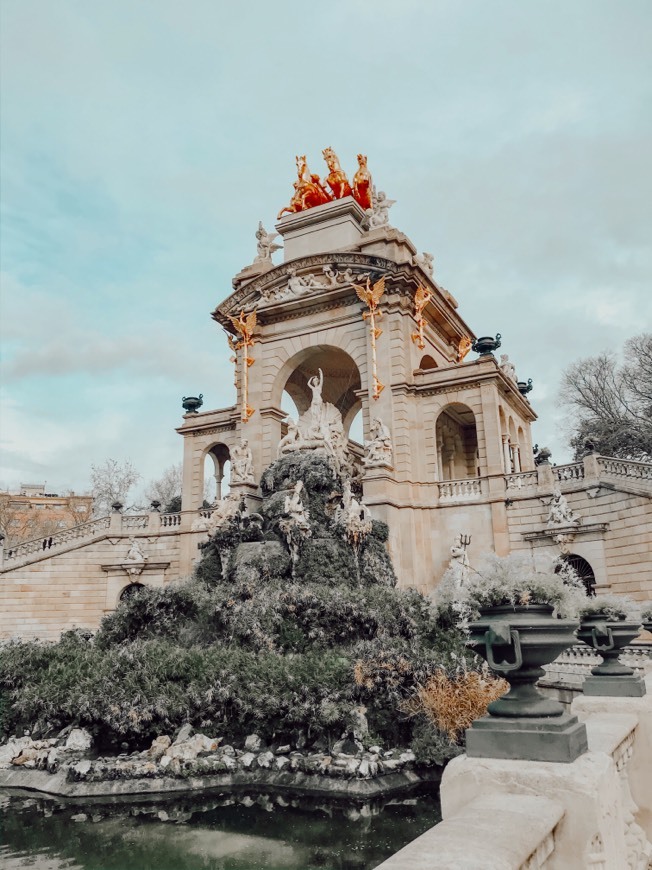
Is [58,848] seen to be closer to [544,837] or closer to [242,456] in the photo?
[544,837]

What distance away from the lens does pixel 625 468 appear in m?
18.5

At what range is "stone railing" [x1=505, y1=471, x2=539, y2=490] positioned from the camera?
Result: 2044cm

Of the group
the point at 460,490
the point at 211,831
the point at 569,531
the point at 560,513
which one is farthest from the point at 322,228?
the point at 211,831

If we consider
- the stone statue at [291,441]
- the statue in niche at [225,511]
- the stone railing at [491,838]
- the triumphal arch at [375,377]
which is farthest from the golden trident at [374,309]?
the stone railing at [491,838]

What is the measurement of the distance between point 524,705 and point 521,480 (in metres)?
→ 17.8

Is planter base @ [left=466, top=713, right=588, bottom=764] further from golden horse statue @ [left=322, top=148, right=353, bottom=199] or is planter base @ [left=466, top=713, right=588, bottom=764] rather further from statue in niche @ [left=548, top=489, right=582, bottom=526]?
golden horse statue @ [left=322, top=148, right=353, bottom=199]

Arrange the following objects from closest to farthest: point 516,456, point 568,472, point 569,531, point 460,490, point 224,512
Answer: point 569,531 < point 568,472 < point 460,490 < point 224,512 < point 516,456

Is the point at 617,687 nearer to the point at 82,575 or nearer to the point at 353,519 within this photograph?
the point at 353,519

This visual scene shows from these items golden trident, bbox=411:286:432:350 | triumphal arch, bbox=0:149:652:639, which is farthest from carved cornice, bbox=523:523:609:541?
golden trident, bbox=411:286:432:350

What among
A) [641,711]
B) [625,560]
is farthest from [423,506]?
[641,711]

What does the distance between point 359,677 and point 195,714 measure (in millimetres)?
3161

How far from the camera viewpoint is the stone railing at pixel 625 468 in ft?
58.7

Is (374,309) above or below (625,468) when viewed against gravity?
above

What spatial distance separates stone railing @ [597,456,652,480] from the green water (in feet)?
36.2
